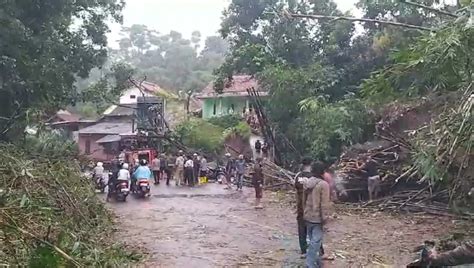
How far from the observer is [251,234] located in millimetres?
11578

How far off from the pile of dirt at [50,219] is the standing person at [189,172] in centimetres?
906

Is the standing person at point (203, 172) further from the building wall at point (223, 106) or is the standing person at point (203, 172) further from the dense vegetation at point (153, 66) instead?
the building wall at point (223, 106)

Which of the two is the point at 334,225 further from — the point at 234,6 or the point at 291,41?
the point at 234,6

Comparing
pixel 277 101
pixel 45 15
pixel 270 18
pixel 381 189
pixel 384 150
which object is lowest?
pixel 381 189

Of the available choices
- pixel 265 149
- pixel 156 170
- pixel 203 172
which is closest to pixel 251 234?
pixel 156 170

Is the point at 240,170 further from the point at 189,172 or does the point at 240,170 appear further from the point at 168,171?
the point at 168,171

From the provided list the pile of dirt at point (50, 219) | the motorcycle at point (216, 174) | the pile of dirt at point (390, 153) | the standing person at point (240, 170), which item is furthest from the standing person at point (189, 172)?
the pile of dirt at point (50, 219)

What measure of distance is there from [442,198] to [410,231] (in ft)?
9.21

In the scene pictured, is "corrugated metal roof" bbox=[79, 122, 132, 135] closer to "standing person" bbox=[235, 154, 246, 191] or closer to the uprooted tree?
the uprooted tree

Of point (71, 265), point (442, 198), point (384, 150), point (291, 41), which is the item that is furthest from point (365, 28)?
point (71, 265)

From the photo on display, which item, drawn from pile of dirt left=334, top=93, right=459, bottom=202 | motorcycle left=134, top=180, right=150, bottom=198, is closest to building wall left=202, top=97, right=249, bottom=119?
motorcycle left=134, top=180, right=150, bottom=198

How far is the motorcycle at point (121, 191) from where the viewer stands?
1747 centimetres

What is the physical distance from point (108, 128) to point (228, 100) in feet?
27.6

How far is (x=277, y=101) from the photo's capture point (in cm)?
2447
